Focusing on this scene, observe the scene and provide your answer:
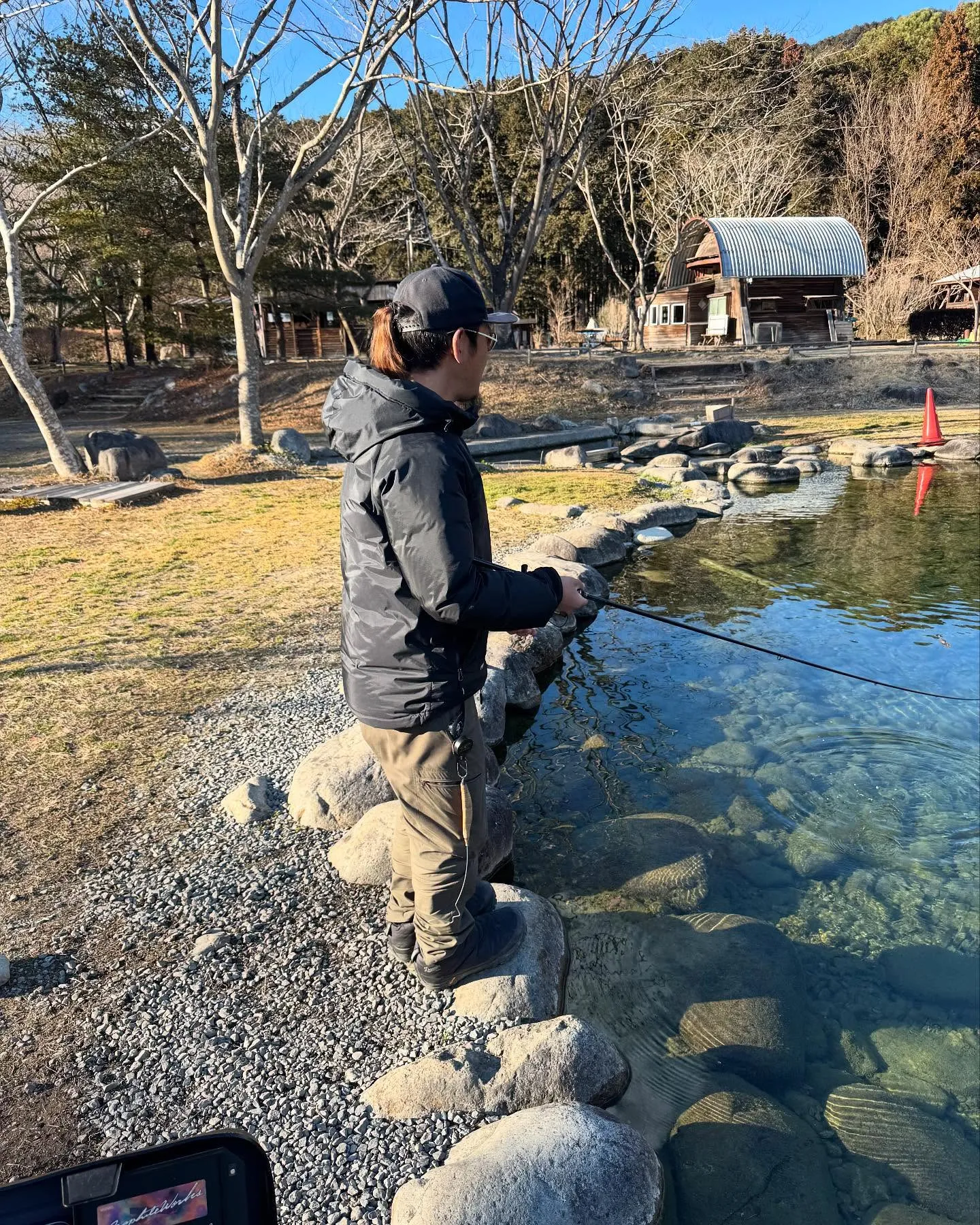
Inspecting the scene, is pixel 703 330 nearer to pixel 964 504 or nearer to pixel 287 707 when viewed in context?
pixel 964 504

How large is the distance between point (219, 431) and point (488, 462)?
8167 mm

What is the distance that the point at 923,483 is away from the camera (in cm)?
1187

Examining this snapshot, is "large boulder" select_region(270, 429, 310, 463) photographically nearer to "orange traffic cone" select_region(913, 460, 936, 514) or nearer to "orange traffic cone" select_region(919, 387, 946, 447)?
"orange traffic cone" select_region(913, 460, 936, 514)

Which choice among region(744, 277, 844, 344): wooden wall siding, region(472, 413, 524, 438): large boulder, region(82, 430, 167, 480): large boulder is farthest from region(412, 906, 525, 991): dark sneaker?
region(744, 277, 844, 344): wooden wall siding

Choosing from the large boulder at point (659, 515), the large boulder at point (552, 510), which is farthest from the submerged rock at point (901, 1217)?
the large boulder at point (552, 510)

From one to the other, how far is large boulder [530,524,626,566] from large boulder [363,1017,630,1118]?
5122 millimetres

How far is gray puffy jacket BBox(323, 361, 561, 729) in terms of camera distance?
1892 millimetres

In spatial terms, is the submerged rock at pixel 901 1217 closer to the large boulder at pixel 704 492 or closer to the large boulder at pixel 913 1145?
the large boulder at pixel 913 1145

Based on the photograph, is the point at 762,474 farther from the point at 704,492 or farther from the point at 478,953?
the point at 478,953

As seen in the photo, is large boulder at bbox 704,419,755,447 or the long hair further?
large boulder at bbox 704,419,755,447

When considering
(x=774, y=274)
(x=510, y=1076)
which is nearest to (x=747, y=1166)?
(x=510, y=1076)

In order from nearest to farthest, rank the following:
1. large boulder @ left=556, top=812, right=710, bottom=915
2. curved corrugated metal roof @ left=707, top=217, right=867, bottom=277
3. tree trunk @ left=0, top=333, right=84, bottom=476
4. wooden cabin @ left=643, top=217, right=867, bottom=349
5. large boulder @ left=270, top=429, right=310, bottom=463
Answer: large boulder @ left=556, top=812, right=710, bottom=915 < tree trunk @ left=0, top=333, right=84, bottom=476 < large boulder @ left=270, top=429, right=310, bottom=463 < curved corrugated metal roof @ left=707, top=217, right=867, bottom=277 < wooden cabin @ left=643, top=217, right=867, bottom=349

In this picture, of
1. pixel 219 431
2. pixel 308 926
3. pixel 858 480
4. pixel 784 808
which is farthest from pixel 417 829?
pixel 219 431

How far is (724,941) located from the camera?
3.04 m
